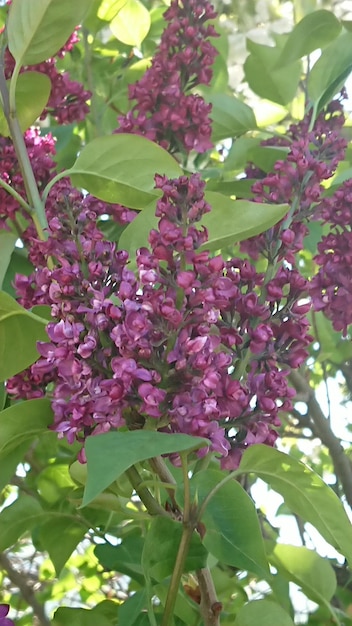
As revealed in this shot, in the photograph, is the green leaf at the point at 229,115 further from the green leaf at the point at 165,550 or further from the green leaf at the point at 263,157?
the green leaf at the point at 165,550

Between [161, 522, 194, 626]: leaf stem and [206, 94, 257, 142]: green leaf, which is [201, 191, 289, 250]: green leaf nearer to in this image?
[161, 522, 194, 626]: leaf stem

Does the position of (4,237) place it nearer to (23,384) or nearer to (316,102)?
(23,384)

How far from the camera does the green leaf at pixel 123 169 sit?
69cm

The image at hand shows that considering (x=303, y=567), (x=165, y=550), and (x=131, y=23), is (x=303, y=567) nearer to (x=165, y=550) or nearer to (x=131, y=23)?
(x=165, y=550)

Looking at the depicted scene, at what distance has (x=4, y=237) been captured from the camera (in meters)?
0.80

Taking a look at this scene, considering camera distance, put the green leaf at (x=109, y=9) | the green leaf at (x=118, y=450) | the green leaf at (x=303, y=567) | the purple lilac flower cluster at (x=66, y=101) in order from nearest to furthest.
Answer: the green leaf at (x=118, y=450), the green leaf at (x=303, y=567), the purple lilac flower cluster at (x=66, y=101), the green leaf at (x=109, y=9)

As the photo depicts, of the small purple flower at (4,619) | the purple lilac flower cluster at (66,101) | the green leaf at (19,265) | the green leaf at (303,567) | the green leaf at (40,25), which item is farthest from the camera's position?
the purple lilac flower cluster at (66,101)

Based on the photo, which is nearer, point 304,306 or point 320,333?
point 304,306

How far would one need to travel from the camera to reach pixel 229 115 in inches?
42.7

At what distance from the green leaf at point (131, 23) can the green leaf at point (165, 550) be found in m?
0.97

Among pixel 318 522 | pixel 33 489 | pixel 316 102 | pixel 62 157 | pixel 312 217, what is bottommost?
pixel 318 522

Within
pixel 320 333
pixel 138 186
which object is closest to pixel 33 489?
pixel 138 186

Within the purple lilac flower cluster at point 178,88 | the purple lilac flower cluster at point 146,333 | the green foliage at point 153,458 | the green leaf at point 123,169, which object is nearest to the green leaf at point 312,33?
the green foliage at point 153,458

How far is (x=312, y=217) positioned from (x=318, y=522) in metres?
0.34
